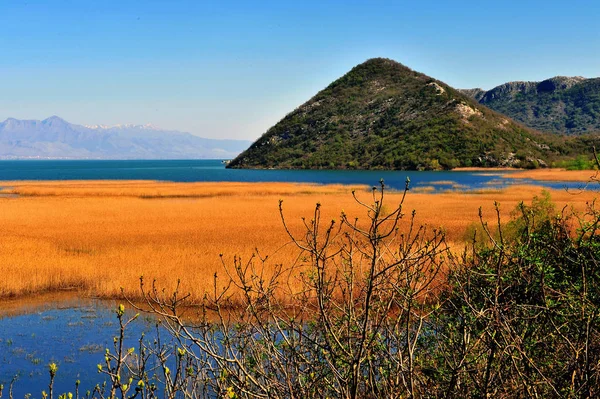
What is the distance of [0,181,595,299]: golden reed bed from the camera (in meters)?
18.9

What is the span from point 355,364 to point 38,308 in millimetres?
15958

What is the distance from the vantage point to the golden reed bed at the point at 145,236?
18938mm

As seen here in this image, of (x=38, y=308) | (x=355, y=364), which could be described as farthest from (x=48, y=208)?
(x=355, y=364)

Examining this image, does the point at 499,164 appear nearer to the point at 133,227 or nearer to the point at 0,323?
the point at 133,227

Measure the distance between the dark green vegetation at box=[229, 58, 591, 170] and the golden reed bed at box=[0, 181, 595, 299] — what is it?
89.7 meters

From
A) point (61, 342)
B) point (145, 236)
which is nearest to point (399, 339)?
point (61, 342)

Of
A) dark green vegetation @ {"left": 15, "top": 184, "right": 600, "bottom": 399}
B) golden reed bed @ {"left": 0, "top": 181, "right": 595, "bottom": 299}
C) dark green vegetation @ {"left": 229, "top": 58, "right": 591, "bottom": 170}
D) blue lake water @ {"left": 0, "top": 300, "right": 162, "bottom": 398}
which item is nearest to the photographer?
dark green vegetation @ {"left": 15, "top": 184, "right": 600, "bottom": 399}

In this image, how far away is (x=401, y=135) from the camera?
512 feet

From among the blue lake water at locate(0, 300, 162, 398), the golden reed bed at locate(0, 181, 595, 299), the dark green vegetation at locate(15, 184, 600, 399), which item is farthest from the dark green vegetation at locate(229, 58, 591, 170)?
the dark green vegetation at locate(15, 184, 600, 399)

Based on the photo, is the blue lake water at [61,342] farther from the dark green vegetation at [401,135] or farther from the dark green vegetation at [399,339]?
the dark green vegetation at [401,135]

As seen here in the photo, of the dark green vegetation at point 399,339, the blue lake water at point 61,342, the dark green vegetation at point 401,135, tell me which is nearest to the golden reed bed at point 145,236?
the dark green vegetation at point 399,339

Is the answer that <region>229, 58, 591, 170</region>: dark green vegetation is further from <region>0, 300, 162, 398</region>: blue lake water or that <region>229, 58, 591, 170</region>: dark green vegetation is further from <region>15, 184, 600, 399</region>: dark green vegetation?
<region>15, 184, 600, 399</region>: dark green vegetation

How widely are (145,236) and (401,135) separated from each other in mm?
135878

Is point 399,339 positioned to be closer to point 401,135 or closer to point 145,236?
point 145,236
